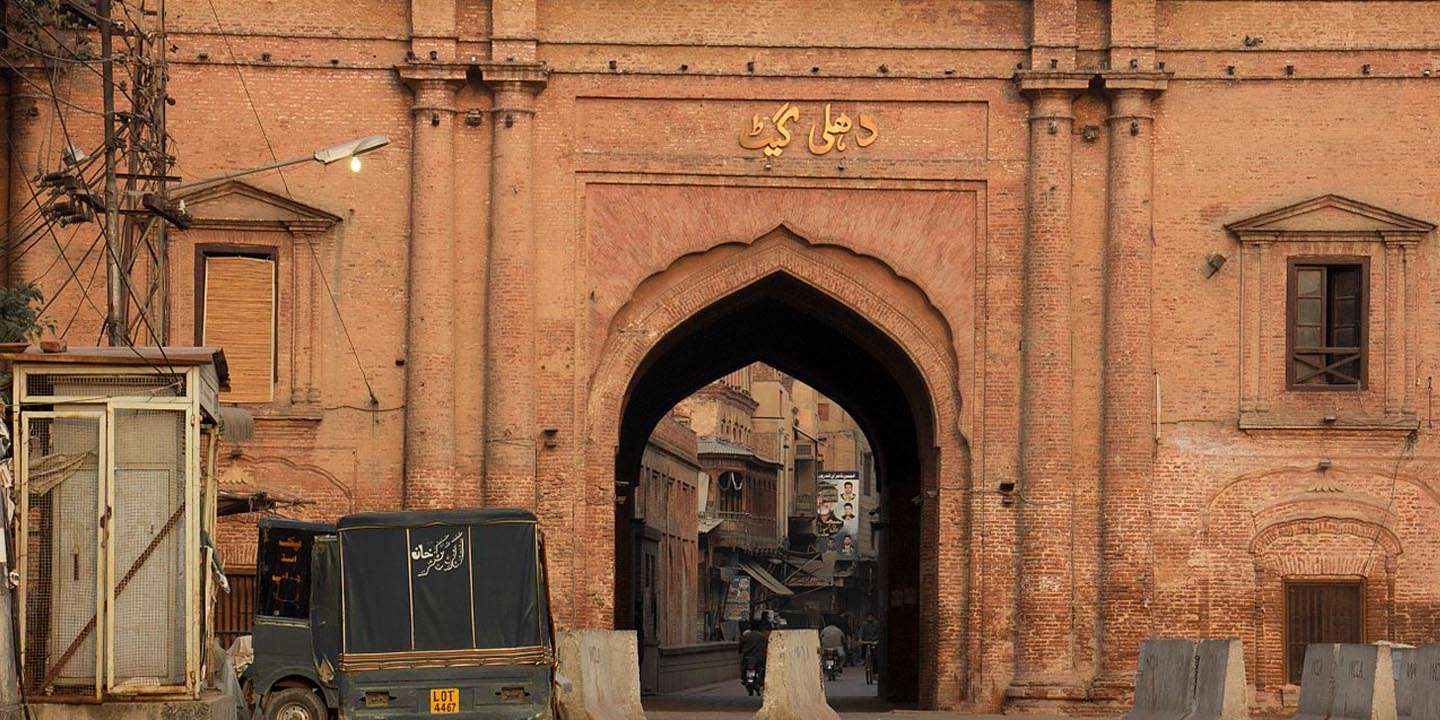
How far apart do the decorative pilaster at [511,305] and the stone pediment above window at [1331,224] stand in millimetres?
8288

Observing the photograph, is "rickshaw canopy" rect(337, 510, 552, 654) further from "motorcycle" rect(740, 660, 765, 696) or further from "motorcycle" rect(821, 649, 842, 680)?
"motorcycle" rect(821, 649, 842, 680)

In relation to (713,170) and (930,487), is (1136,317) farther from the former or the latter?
(713,170)

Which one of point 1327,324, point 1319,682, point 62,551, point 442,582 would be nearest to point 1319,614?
point 1327,324

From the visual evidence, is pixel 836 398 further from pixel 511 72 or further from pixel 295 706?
pixel 295 706

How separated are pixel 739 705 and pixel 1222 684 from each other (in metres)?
16.1

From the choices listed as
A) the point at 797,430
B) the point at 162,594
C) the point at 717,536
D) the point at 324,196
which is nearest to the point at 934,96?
the point at 324,196

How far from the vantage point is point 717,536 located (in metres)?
79.1

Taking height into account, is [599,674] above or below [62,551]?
below

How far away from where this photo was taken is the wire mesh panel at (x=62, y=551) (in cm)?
1753

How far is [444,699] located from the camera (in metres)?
20.4

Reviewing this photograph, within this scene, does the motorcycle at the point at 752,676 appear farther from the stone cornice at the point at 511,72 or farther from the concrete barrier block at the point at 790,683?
the concrete barrier block at the point at 790,683

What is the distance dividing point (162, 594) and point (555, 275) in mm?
11671

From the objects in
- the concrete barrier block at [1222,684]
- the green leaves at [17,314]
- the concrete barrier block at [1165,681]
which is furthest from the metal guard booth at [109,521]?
the concrete barrier block at [1165,681]

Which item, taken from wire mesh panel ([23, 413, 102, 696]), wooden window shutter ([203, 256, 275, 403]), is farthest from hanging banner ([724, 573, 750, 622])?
wire mesh panel ([23, 413, 102, 696])
